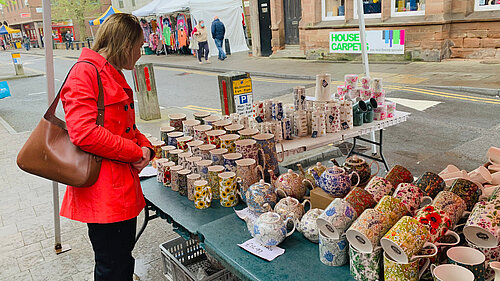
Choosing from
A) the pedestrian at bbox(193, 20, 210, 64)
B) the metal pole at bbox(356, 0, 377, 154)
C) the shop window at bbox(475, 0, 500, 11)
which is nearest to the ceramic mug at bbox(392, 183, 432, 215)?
the metal pole at bbox(356, 0, 377, 154)

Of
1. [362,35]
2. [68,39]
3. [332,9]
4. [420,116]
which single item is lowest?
[420,116]

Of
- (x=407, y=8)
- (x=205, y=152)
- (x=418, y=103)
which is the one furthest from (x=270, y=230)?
(x=407, y=8)

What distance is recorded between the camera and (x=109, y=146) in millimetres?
1863

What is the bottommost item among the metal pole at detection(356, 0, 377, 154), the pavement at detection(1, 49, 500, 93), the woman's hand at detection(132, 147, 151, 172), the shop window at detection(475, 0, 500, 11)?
the pavement at detection(1, 49, 500, 93)

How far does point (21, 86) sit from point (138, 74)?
907 cm

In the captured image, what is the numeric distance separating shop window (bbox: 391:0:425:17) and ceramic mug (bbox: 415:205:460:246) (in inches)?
434

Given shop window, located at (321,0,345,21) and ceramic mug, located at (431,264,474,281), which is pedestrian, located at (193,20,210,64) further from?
ceramic mug, located at (431,264,474,281)

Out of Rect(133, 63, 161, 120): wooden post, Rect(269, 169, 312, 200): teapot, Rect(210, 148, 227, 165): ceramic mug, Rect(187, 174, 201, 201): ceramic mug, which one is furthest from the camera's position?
Rect(133, 63, 161, 120): wooden post

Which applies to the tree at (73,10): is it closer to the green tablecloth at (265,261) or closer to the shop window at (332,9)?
the shop window at (332,9)

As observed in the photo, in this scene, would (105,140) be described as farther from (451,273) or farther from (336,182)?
(451,273)

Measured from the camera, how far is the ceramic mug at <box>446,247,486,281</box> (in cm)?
137

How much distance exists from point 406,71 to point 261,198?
30.8 feet

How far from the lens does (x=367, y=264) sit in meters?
1.52

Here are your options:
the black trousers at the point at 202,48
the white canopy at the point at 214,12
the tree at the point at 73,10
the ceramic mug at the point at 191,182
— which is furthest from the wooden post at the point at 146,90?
the tree at the point at 73,10
